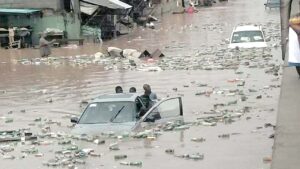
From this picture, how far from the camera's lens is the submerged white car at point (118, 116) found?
44.2 feet

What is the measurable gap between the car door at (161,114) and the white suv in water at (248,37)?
14.6m

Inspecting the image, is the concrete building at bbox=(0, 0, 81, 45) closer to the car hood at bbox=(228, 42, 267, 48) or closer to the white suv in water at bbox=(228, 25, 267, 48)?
the white suv in water at bbox=(228, 25, 267, 48)

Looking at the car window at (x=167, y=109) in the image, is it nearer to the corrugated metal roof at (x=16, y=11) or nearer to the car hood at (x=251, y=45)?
the car hood at (x=251, y=45)

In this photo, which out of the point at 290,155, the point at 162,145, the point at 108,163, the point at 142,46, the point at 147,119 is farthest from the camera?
the point at 142,46

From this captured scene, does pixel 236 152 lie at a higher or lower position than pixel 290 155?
lower

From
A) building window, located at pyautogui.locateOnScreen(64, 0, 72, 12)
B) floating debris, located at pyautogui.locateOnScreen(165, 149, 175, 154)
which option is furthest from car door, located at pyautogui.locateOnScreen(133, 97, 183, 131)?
building window, located at pyautogui.locateOnScreen(64, 0, 72, 12)

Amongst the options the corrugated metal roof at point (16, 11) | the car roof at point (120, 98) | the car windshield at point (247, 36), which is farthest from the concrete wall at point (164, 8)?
the car roof at point (120, 98)

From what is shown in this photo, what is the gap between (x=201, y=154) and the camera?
1177 centimetres

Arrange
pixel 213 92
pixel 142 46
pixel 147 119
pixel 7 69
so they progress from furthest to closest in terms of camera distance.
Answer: pixel 142 46 → pixel 7 69 → pixel 213 92 → pixel 147 119

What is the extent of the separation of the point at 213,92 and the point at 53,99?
15.2ft

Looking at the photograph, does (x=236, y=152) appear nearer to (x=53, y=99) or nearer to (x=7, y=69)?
(x=53, y=99)

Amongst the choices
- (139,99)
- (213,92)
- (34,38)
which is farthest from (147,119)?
(34,38)

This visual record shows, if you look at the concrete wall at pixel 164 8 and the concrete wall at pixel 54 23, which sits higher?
the concrete wall at pixel 54 23

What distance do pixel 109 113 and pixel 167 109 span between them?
4.53 ft
